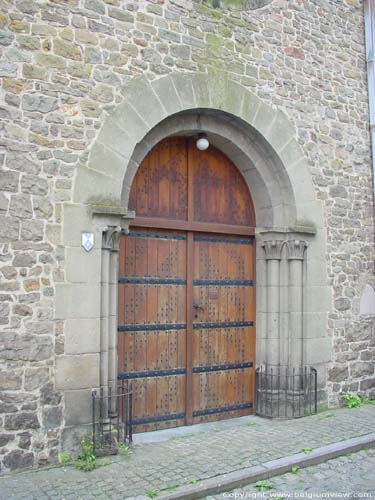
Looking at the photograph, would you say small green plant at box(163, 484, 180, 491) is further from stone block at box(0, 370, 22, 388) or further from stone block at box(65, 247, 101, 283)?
stone block at box(65, 247, 101, 283)

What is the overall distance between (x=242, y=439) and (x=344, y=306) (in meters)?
2.65

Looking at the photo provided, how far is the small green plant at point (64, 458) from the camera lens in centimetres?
511

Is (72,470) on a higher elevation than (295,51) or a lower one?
lower

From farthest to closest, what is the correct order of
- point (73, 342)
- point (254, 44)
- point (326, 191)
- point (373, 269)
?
point (373, 269), point (326, 191), point (254, 44), point (73, 342)

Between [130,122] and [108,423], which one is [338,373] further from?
[130,122]

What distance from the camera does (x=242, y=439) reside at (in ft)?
19.6

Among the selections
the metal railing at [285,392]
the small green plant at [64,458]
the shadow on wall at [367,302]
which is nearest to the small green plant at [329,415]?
the metal railing at [285,392]

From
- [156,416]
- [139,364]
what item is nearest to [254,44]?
[139,364]

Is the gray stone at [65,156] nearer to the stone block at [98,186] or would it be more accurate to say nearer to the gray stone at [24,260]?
the stone block at [98,186]

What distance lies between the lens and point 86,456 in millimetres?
5145

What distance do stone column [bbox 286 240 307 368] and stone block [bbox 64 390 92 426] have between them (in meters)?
2.90

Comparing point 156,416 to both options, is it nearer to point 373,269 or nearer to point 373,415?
point 373,415

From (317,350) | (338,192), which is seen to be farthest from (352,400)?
(338,192)

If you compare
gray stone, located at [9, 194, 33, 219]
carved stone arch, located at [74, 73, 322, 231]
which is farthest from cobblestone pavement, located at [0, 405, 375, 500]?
carved stone arch, located at [74, 73, 322, 231]
